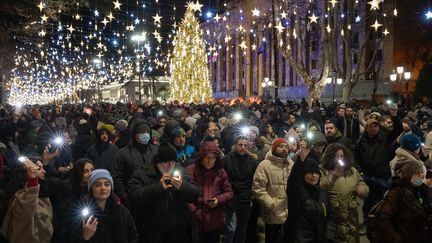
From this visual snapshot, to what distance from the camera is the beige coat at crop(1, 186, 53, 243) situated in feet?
14.1

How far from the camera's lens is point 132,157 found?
602 centimetres

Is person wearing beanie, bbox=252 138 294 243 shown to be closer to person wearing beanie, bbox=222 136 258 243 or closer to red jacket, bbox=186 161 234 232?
person wearing beanie, bbox=222 136 258 243

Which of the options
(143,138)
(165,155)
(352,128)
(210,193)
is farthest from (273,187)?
(352,128)

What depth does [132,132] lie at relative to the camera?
20.9ft

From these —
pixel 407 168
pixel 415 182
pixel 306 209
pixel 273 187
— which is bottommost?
pixel 306 209

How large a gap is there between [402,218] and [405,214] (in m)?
0.05

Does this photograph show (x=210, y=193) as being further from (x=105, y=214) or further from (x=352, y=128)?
(x=352, y=128)

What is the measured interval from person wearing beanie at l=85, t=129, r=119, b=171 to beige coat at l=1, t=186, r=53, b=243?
2946 mm

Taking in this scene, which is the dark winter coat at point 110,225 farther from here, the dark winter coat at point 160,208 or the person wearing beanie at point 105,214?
the dark winter coat at point 160,208

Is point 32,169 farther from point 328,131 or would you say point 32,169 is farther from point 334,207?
point 328,131

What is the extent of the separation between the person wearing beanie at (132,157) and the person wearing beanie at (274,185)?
1.45m

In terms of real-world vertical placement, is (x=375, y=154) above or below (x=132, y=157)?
below

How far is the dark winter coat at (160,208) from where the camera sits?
16.2ft

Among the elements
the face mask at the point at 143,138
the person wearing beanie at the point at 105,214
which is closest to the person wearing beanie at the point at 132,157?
the face mask at the point at 143,138
